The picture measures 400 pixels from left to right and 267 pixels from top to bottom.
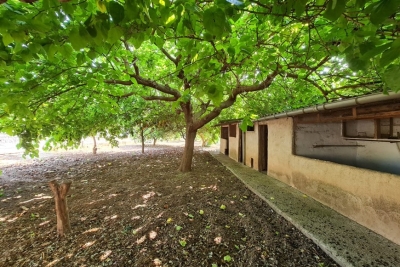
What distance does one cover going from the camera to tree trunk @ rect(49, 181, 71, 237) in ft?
12.7

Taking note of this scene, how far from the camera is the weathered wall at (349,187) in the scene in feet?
11.3

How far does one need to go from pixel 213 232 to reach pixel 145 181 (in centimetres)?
441

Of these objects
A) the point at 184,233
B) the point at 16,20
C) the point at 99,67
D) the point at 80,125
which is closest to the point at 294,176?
the point at 184,233

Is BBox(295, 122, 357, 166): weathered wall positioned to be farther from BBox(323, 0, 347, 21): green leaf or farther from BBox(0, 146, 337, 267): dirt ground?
BBox(323, 0, 347, 21): green leaf

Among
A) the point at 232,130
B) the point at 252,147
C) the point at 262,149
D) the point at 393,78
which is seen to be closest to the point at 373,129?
the point at 262,149

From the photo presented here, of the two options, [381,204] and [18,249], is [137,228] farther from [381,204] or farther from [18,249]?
[381,204]

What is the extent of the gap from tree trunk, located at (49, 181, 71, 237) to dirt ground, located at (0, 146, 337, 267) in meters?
0.17

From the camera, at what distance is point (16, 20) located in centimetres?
129

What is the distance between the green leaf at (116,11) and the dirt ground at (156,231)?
323cm

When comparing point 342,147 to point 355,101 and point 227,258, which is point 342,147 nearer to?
point 355,101

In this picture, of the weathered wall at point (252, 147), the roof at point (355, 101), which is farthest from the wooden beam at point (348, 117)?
the weathered wall at point (252, 147)

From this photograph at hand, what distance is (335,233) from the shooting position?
3.52m

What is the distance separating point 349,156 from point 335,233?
11.7 ft

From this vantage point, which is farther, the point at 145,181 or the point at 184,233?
the point at 145,181
